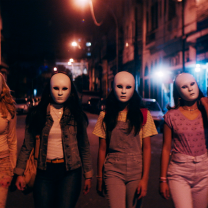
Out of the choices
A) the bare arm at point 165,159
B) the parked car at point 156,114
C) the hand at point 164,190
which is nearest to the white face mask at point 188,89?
the bare arm at point 165,159

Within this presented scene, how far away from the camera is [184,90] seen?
3.26m

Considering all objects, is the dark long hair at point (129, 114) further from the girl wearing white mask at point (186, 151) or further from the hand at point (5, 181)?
the hand at point (5, 181)

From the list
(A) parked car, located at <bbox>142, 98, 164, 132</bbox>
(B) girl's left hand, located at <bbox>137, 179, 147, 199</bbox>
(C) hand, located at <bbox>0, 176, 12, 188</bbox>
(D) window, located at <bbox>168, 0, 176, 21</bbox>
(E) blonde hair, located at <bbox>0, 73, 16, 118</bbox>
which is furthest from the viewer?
(D) window, located at <bbox>168, 0, 176, 21</bbox>

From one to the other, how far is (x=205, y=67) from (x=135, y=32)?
55.1ft

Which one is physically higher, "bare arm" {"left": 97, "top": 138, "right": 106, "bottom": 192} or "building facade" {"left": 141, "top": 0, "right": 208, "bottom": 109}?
"building facade" {"left": 141, "top": 0, "right": 208, "bottom": 109}

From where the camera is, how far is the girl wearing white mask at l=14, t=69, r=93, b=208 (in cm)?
304

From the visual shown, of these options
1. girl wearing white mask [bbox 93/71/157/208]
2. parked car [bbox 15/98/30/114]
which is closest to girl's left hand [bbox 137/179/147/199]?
girl wearing white mask [bbox 93/71/157/208]

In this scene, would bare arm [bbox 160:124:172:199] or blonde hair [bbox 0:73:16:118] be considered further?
blonde hair [bbox 0:73:16:118]

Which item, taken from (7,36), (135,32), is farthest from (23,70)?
(135,32)

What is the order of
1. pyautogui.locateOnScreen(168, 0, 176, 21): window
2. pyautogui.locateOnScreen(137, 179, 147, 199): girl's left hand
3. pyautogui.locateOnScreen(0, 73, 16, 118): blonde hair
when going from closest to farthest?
pyautogui.locateOnScreen(137, 179, 147, 199): girl's left hand
pyautogui.locateOnScreen(0, 73, 16, 118): blonde hair
pyautogui.locateOnScreen(168, 0, 176, 21): window

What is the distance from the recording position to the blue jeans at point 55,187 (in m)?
3.00

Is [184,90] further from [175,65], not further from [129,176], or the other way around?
[175,65]

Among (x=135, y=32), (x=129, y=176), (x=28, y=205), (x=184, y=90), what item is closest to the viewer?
(x=129, y=176)

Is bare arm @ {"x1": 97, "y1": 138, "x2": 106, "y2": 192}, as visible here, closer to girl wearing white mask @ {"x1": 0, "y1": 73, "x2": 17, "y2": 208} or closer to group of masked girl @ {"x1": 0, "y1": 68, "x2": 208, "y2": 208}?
group of masked girl @ {"x1": 0, "y1": 68, "x2": 208, "y2": 208}
